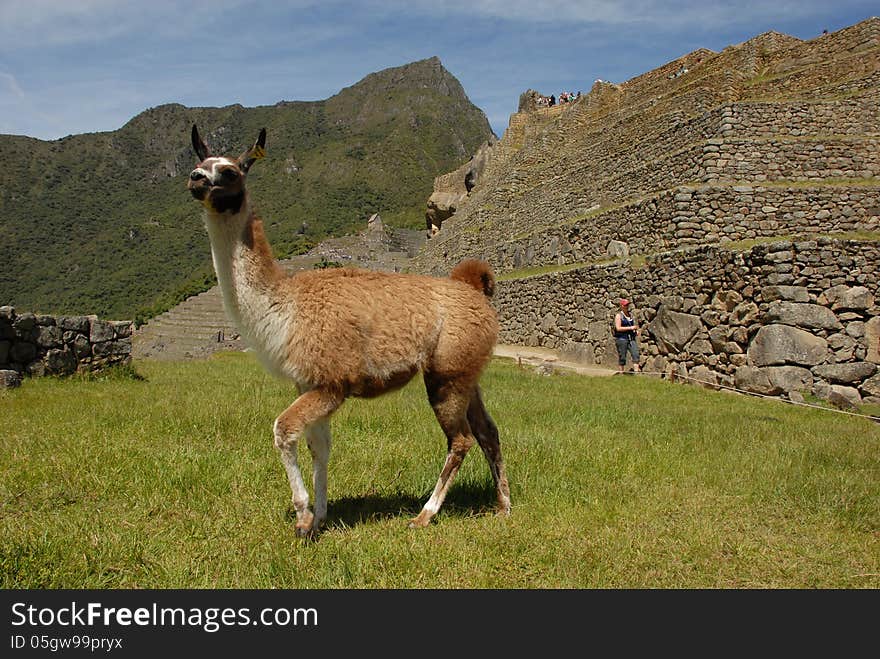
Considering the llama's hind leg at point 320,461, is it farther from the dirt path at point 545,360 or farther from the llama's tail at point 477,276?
the dirt path at point 545,360

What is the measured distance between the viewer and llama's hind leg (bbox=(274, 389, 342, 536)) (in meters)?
3.40

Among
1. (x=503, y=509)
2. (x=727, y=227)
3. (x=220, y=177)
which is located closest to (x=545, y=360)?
(x=727, y=227)

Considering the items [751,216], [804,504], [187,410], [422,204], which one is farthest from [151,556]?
[422,204]

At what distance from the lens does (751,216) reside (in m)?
15.9

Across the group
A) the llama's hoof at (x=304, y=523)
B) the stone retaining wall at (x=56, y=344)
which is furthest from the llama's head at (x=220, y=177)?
the stone retaining wall at (x=56, y=344)

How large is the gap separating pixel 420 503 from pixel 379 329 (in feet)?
5.01

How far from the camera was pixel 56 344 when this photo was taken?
968 centimetres

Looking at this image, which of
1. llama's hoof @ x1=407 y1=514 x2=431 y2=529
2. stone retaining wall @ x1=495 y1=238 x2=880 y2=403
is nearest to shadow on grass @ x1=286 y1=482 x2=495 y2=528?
llama's hoof @ x1=407 y1=514 x2=431 y2=529

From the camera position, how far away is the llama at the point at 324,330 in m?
3.49

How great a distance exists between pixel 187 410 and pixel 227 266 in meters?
3.73

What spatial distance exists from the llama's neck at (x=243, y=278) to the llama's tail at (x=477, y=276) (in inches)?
57.9

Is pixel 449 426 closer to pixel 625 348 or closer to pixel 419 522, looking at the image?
pixel 419 522

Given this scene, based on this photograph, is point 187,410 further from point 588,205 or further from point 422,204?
point 422,204

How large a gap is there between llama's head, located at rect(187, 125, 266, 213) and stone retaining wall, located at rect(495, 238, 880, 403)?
35.3ft
